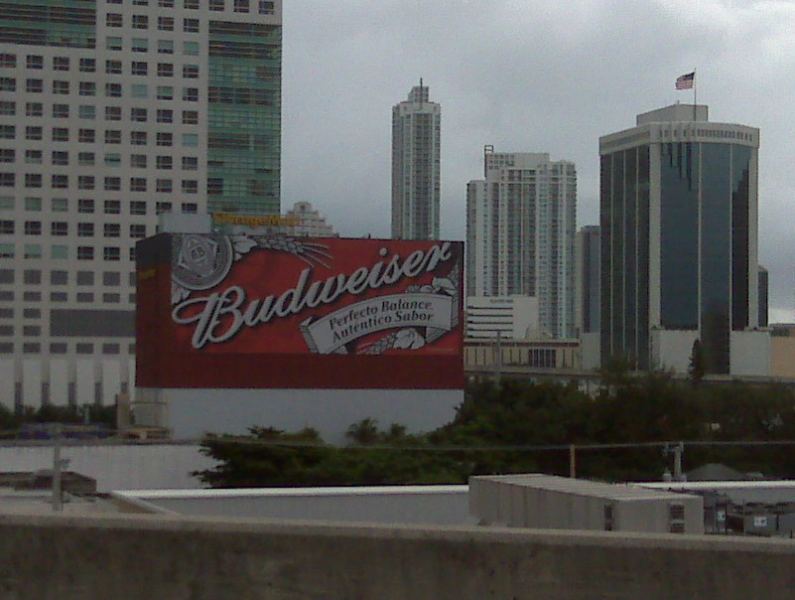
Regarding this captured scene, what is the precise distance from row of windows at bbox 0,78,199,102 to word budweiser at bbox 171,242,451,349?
62.6 m

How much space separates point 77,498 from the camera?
31734 millimetres

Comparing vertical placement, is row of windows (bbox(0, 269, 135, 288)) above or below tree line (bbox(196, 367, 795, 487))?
above

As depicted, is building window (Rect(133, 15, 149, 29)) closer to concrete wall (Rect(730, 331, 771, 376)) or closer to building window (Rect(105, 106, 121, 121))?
building window (Rect(105, 106, 121, 121))

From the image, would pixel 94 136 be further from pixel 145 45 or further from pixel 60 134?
pixel 145 45

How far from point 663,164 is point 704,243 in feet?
44.1

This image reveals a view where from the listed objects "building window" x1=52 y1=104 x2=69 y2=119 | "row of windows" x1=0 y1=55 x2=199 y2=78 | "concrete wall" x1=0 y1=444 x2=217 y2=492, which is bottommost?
"concrete wall" x1=0 y1=444 x2=217 y2=492

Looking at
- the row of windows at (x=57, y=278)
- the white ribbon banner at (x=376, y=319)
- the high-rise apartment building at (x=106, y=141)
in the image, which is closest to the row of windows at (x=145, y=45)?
the high-rise apartment building at (x=106, y=141)

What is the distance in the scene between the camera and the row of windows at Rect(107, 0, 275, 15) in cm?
12162

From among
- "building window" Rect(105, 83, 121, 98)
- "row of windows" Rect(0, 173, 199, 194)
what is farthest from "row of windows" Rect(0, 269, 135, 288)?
"building window" Rect(105, 83, 121, 98)

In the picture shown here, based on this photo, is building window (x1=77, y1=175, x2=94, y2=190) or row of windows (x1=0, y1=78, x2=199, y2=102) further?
building window (x1=77, y1=175, x2=94, y2=190)

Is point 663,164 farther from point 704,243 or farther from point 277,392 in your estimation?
point 277,392

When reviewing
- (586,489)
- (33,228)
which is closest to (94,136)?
(33,228)

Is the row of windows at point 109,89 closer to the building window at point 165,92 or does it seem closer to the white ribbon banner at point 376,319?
the building window at point 165,92

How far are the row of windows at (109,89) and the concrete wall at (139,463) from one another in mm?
68871
